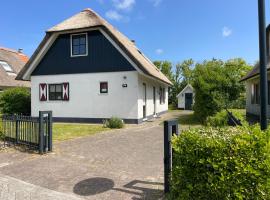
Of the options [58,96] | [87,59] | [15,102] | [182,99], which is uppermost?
[87,59]

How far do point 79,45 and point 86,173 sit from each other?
1257 cm

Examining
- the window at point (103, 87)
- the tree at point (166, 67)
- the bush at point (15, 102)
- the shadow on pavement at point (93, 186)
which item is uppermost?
the tree at point (166, 67)

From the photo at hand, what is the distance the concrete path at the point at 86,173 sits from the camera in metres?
4.75

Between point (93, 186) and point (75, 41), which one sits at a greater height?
point (75, 41)

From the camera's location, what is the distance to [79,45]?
17078mm

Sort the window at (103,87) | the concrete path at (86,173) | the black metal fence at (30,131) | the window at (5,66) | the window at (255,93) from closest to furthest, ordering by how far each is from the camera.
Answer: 1. the concrete path at (86,173)
2. the black metal fence at (30,131)
3. the window at (103,87)
4. the window at (255,93)
5. the window at (5,66)

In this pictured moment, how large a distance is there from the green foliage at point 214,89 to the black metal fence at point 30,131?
993 cm

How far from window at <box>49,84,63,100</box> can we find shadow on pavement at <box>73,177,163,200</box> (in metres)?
13.2

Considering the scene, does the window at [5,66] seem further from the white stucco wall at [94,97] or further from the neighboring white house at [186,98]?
the neighboring white house at [186,98]

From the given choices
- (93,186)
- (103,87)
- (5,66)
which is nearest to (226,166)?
(93,186)

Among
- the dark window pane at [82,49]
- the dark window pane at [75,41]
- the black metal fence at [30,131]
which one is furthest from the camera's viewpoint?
the dark window pane at [75,41]

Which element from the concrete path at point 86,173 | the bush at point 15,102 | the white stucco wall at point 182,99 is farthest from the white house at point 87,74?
the white stucco wall at point 182,99

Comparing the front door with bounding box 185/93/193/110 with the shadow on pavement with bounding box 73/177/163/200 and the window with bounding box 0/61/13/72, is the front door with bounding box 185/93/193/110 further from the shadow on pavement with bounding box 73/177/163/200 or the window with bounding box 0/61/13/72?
the shadow on pavement with bounding box 73/177/163/200

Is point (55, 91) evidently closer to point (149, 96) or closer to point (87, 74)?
point (87, 74)
